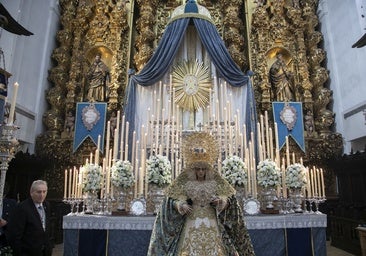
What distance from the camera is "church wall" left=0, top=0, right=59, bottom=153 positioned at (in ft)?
30.5

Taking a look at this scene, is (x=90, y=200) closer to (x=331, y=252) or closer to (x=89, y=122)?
(x=89, y=122)

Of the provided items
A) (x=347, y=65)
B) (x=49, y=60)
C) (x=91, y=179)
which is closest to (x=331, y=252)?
(x=91, y=179)

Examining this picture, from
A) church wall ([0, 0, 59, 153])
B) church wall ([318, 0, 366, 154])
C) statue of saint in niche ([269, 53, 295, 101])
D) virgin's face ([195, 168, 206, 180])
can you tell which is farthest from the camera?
statue of saint in niche ([269, 53, 295, 101])

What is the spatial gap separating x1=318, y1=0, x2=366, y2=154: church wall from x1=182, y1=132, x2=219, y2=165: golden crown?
7.42 m

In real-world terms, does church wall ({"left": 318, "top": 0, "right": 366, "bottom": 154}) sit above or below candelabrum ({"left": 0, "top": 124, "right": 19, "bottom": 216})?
above

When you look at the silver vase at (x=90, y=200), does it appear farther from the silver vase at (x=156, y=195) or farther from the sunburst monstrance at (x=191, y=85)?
the sunburst monstrance at (x=191, y=85)

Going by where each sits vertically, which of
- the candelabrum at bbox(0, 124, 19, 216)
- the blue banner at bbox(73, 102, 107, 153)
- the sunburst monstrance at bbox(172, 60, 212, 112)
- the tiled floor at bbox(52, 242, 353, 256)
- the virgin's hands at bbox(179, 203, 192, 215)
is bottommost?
the tiled floor at bbox(52, 242, 353, 256)

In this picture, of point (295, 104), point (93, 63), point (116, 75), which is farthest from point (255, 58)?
point (93, 63)

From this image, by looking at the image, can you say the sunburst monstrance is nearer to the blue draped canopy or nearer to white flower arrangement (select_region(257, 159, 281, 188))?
the blue draped canopy

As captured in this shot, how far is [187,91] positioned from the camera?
951cm

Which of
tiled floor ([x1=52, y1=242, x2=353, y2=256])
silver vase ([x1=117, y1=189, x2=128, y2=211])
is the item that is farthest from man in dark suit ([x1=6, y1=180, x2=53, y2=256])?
tiled floor ([x1=52, y1=242, x2=353, y2=256])

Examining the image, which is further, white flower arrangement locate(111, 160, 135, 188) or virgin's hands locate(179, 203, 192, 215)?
white flower arrangement locate(111, 160, 135, 188)

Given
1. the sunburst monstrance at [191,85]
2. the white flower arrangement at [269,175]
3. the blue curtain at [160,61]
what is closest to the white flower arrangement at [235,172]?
the white flower arrangement at [269,175]

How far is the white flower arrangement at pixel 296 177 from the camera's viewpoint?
16.5ft
